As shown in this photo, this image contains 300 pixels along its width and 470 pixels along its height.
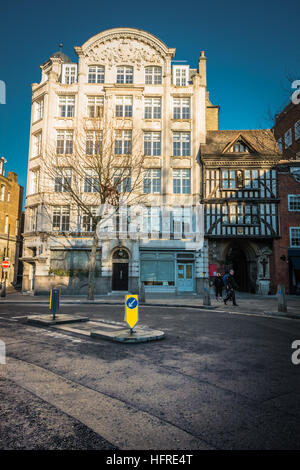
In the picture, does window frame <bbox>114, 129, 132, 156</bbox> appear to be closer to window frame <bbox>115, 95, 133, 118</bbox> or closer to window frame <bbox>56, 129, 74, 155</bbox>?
window frame <bbox>115, 95, 133, 118</bbox>

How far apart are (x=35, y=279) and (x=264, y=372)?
22.3 meters

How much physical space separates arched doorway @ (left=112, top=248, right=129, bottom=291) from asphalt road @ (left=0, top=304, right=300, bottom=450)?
17598 mm

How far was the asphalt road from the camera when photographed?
2627mm

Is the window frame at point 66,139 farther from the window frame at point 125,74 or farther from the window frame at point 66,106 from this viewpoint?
the window frame at point 125,74

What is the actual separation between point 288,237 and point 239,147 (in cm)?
851

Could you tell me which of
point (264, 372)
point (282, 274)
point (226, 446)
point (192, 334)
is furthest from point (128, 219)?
point (226, 446)

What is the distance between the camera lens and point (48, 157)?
971 inches

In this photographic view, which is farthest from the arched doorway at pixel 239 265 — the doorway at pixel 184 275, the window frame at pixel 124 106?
the window frame at pixel 124 106

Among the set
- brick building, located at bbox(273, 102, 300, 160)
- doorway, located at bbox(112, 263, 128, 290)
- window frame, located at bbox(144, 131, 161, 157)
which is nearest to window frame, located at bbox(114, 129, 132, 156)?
window frame, located at bbox(144, 131, 161, 157)

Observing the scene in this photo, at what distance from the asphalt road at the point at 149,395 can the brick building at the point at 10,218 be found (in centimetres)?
3548

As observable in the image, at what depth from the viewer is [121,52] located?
87.7 feet

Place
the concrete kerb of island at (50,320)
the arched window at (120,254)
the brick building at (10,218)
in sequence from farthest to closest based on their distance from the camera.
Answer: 1. the brick building at (10,218)
2. the arched window at (120,254)
3. the concrete kerb of island at (50,320)

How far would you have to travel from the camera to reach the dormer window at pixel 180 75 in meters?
26.7

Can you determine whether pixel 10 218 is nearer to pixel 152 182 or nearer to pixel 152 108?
pixel 152 182
